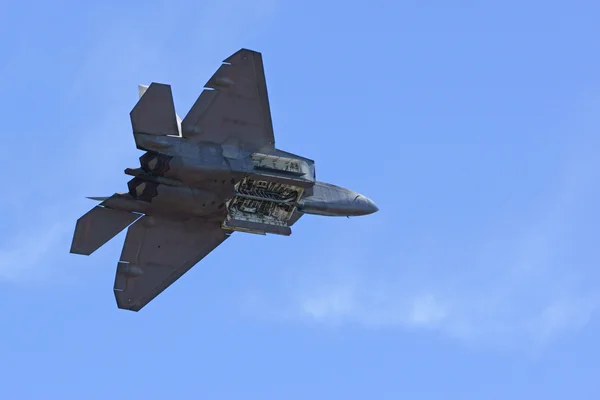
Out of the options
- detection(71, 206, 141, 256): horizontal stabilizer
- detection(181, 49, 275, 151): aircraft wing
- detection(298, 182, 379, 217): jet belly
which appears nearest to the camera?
detection(71, 206, 141, 256): horizontal stabilizer

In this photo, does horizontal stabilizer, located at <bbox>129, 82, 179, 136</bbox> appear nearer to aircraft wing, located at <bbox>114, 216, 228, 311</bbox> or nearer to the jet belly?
aircraft wing, located at <bbox>114, 216, 228, 311</bbox>

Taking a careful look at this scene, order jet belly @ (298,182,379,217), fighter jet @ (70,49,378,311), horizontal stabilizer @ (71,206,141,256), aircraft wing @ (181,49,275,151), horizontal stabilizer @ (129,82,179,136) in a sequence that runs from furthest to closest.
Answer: jet belly @ (298,182,379,217) < aircraft wing @ (181,49,275,151) < horizontal stabilizer @ (71,206,141,256) < fighter jet @ (70,49,378,311) < horizontal stabilizer @ (129,82,179,136)

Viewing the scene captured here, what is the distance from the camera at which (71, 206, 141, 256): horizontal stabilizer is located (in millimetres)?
44719

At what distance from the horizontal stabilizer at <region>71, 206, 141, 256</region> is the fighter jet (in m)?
0.03

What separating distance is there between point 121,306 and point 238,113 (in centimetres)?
745

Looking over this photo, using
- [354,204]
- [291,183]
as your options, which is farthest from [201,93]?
[354,204]

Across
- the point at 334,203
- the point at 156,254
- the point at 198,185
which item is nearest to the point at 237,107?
the point at 198,185

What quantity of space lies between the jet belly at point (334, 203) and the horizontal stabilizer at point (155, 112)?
592cm

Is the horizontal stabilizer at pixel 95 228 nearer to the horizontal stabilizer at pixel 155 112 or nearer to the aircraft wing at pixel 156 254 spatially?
the aircraft wing at pixel 156 254

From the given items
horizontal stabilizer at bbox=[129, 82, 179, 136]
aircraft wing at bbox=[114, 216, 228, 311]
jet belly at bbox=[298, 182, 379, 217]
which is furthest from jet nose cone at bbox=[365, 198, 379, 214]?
horizontal stabilizer at bbox=[129, 82, 179, 136]

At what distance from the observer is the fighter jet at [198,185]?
145 feet

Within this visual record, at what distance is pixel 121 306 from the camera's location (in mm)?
46156

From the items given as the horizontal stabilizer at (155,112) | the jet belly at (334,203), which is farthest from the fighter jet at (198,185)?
the jet belly at (334,203)

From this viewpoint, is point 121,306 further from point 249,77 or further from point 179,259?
point 249,77
